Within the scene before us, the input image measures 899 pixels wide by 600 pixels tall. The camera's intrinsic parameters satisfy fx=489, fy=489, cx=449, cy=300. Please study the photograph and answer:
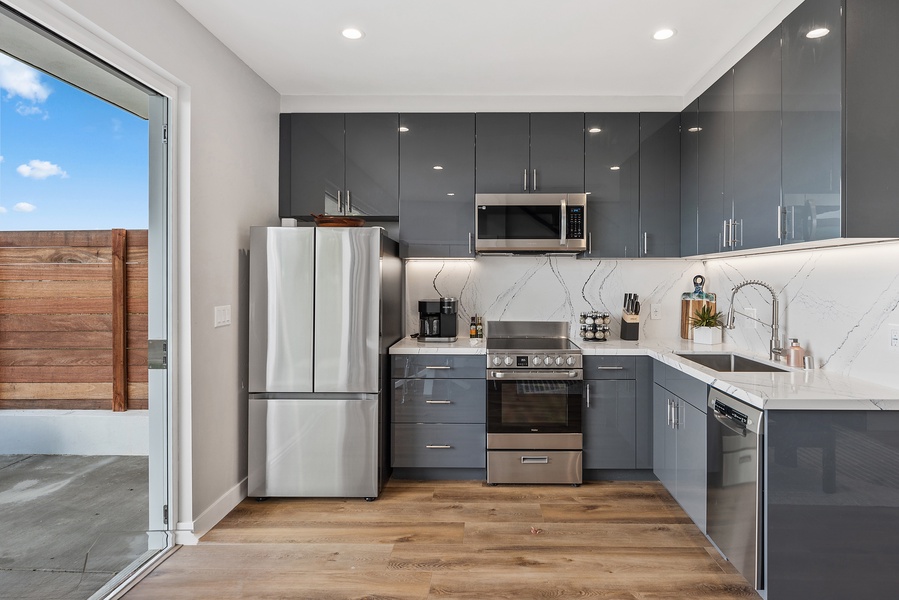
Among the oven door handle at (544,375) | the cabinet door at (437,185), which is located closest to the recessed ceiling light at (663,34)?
the cabinet door at (437,185)

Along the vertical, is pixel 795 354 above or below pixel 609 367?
above

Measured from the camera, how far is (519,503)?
2.87 metres

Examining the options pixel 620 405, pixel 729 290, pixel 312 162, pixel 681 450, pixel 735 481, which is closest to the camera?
pixel 735 481

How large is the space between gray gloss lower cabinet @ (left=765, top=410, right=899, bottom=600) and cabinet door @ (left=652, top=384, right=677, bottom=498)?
36.7 inches

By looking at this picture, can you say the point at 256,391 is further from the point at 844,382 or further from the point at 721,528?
the point at 844,382

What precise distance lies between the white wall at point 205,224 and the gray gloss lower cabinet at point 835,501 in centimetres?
253

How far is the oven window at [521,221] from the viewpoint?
3.26 meters

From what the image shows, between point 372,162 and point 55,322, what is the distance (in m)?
2.12

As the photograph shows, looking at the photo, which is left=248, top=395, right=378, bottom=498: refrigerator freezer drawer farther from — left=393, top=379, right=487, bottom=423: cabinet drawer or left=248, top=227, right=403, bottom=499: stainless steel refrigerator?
left=393, top=379, right=487, bottom=423: cabinet drawer

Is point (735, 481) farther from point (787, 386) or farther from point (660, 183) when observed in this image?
point (660, 183)

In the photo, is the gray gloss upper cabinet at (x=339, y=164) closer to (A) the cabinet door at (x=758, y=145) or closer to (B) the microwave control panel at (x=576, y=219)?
(B) the microwave control panel at (x=576, y=219)

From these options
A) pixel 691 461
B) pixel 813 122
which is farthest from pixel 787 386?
pixel 813 122

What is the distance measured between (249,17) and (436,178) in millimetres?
1443

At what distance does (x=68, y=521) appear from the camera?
2.04 m
